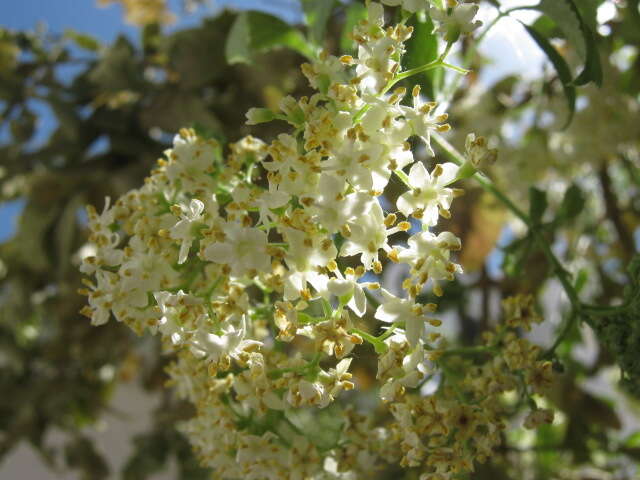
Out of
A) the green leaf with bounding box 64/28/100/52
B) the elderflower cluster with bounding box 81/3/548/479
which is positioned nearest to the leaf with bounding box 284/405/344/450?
the elderflower cluster with bounding box 81/3/548/479

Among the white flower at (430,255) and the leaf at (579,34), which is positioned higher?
the leaf at (579,34)

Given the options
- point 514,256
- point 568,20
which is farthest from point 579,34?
point 514,256

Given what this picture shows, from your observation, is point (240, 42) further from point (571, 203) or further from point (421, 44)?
point (571, 203)

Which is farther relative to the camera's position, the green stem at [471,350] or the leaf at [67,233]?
the leaf at [67,233]

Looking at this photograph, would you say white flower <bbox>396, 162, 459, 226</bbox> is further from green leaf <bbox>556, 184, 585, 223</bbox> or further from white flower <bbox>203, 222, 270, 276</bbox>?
green leaf <bbox>556, 184, 585, 223</bbox>

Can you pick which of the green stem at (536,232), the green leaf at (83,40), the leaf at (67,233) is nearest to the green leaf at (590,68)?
the green stem at (536,232)

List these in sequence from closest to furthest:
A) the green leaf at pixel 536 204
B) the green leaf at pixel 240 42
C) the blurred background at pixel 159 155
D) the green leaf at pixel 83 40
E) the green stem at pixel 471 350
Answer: the green stem at pixel 471 350, the green leaf at pixel 536 204, the green leaf at pixel 240 42, the blurred background at pixel 159 155, the green leaf at pixel 83 40

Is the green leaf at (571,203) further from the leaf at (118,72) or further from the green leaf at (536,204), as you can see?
the leaf at (118,72)

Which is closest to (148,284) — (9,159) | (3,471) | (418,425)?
(418,425)
